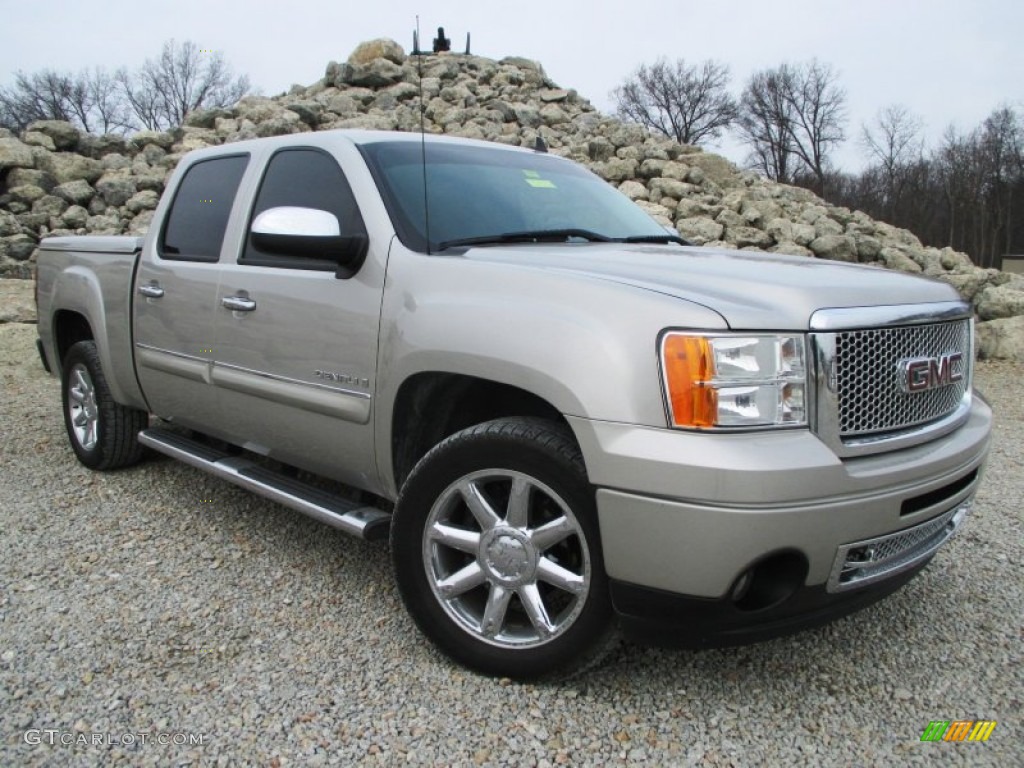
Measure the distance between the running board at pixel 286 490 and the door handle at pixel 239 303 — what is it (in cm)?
68

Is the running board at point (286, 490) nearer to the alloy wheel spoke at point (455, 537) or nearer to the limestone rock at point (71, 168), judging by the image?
the alloy wheel spoke at point (455, 537)

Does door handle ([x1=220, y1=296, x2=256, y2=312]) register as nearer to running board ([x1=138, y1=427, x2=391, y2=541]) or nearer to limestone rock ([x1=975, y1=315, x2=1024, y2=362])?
running board ([x1=138, y1=427, x2=391, y2=541])

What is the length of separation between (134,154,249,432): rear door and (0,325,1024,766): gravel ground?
680 millimetres

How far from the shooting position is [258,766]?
221 centimetres

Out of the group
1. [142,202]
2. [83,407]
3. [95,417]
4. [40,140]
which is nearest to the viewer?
[95,417]

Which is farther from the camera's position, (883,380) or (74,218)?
(74,218)

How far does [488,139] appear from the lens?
14734 millimetres

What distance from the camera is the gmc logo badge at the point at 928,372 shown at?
7.82ft

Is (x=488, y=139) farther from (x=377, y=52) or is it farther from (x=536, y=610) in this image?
(x=536, y=610)

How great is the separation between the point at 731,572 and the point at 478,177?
1973 mm

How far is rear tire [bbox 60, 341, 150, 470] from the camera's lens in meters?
4.64

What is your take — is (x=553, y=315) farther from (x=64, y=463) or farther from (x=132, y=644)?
(x=64, y=463)

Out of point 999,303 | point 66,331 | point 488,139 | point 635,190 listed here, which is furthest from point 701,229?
point 66,331

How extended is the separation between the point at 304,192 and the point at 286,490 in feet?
3.96
